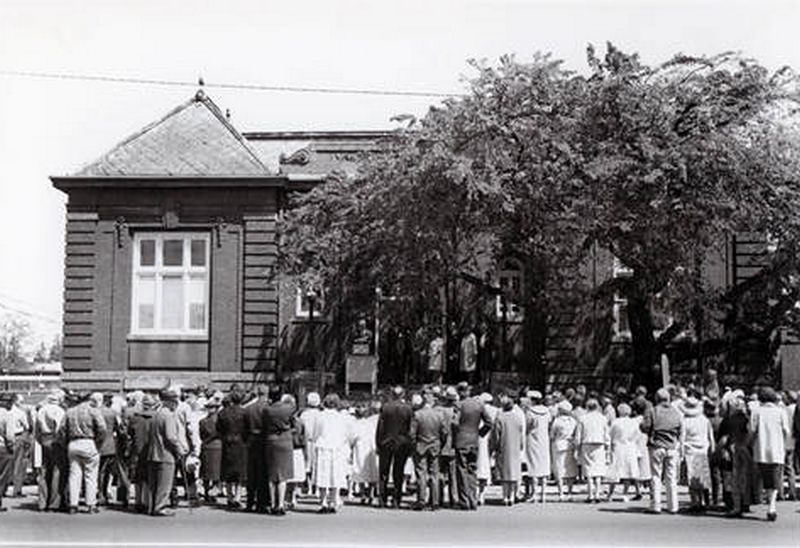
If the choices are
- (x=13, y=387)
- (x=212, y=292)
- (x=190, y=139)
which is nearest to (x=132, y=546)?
(x=212, y=292)

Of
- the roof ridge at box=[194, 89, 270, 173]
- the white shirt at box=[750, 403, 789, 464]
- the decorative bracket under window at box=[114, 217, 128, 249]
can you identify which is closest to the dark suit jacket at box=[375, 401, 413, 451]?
the white shirt at box=[750, 403, 789, 464]

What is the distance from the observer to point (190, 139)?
32438 millimetres

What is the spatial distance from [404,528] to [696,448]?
4900 millimetres

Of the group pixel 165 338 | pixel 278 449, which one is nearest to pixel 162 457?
pixel 278 449

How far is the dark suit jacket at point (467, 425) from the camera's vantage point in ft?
55.8

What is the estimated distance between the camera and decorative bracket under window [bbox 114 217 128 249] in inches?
1222

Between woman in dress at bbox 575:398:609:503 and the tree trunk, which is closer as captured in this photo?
woman in dress at bbox 575:398:609:503

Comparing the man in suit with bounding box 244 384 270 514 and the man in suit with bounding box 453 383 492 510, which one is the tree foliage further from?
the man in suit with bounding box 244 384 270 514

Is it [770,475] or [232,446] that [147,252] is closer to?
[232,446]

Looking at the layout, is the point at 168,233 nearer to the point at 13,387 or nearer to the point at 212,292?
the point at 212,292

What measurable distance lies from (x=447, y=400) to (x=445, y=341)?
1084cm

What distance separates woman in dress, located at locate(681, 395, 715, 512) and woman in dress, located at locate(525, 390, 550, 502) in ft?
7.31

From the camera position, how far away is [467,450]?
55.8 ft

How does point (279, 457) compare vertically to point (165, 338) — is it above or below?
below
